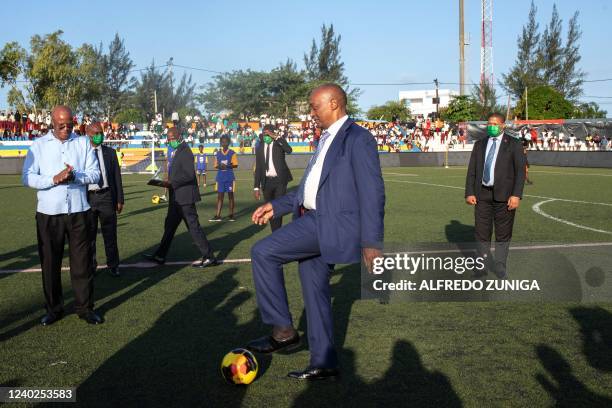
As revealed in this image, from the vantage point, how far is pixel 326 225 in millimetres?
4441

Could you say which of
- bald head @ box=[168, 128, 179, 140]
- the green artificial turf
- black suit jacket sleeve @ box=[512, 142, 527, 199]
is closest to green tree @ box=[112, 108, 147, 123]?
bald head @ box=[168, 128, 179, 140]

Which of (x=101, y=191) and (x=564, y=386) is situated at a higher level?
(x=101, y=191)

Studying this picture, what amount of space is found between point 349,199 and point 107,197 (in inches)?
201

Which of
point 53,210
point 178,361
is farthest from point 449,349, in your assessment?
point 53,210

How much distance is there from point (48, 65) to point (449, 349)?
49.4 meters

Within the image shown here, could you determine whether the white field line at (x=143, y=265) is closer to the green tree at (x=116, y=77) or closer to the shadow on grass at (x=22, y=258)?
the shadow on grass at (x=22, y=258)

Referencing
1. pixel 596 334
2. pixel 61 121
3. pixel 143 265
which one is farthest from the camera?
pixel 143 265

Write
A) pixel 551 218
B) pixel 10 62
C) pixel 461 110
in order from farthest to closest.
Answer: pixel 461 110 < pixel 10 62 < pixel 551 218

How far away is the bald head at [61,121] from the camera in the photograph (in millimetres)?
5992

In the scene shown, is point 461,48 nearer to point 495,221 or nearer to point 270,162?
point 270,162

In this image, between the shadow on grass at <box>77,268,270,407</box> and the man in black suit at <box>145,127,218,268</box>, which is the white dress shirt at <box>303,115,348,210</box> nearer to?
the shadow on grass at <box>77,268,270,407</box>

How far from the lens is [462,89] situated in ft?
189

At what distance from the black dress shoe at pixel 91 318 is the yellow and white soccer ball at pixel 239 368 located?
2.07 meters

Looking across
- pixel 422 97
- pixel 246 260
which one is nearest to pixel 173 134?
pixel 246 260
